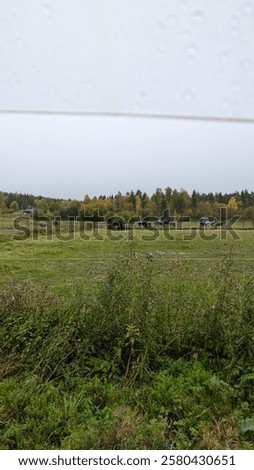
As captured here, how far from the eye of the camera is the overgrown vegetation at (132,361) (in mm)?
2503

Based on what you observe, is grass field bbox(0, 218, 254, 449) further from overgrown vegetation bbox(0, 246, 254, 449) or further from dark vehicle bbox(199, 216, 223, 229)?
dark vehicle bbox(199, 216, 223, 229)

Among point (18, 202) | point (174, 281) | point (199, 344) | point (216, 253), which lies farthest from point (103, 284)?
point (216, 253)

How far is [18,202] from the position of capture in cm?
409

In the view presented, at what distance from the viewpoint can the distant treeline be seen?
12.2 ft

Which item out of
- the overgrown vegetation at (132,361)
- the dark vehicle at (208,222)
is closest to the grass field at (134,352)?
Result: the overgrown vegetation at (132,361)
